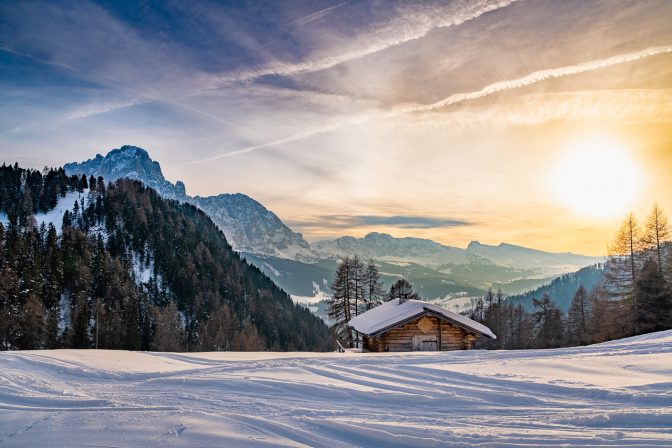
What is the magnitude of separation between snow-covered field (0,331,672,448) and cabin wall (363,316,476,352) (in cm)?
1310

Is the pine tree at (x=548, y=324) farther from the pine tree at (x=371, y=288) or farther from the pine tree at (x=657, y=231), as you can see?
the pine tree at (x=371, y=288)

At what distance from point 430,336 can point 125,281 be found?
336ft

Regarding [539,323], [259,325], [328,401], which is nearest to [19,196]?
[259,325]

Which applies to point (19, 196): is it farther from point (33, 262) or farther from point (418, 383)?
point (418, 383)

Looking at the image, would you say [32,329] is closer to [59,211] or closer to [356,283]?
[356,283]

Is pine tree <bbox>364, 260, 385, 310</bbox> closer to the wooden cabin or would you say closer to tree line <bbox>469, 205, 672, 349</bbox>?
the wooden cabin

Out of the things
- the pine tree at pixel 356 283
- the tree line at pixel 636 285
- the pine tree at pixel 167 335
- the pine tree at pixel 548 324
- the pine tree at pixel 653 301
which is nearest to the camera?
the pine tree at pixel 653 301

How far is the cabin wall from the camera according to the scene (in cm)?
2494

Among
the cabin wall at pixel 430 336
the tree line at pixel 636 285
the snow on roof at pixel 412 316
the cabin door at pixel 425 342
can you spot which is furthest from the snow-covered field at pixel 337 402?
the tree line at pixel 636 285

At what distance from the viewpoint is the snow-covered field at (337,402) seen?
586cm

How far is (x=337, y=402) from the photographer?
7906mm

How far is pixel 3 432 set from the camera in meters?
6.02

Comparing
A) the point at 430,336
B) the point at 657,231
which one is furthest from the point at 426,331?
the point at 657,231

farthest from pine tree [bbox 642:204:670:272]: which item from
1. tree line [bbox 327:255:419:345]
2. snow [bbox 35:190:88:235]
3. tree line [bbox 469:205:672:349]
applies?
A: snow [bbox 35:190:88:235]
